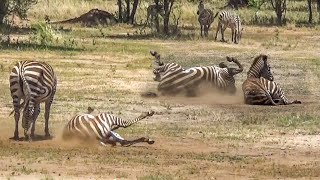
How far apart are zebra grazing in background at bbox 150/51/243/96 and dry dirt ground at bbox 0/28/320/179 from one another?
0.78 feet

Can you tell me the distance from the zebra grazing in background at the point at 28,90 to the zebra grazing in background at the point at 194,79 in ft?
20.0

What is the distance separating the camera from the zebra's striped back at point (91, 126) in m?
13.0

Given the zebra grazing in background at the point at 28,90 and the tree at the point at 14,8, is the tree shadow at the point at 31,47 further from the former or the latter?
the zebra grazing in background at the point at 28,90

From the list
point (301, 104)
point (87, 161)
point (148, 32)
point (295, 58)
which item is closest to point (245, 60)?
point (295, 58)

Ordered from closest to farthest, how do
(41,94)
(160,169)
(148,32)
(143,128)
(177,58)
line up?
(160,169) → (41,94) → (143,128) → (177,58) → (148,32)

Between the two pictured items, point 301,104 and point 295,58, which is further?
point 295,58

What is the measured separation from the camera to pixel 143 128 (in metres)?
15.1

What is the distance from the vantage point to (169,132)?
14.8m

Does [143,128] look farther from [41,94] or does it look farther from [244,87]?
[244,87]

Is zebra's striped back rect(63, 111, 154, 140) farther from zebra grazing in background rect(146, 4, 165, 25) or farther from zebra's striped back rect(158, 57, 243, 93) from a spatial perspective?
zebra grazing in background rect(146, 4, 165, 25)

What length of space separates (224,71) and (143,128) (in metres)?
5.38

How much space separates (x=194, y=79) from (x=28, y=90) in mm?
6864

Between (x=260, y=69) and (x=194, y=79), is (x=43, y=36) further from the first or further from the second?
(x=260, y=69)

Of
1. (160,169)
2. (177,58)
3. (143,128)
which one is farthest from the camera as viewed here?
(177,58)
